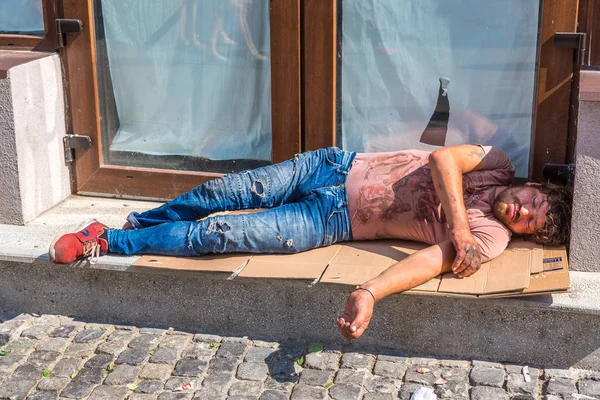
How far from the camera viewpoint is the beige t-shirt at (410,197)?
421 cm

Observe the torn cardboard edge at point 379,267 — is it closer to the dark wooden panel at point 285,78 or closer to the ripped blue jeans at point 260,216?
the ripped blue jeans at point 260,216

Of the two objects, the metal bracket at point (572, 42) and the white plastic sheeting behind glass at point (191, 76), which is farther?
the white plastic sheeting behind glass at point (191, 76)

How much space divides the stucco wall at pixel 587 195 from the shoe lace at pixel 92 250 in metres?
2.20

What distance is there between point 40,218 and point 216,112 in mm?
1113

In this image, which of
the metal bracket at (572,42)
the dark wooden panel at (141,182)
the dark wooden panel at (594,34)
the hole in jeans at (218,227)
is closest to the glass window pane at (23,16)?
the dark wooden panel at (141,182)

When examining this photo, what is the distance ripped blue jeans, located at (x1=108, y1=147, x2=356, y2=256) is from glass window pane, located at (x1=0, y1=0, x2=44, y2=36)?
4.23 ft

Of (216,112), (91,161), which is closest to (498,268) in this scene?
(216,112)

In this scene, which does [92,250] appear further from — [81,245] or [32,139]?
[32,139]

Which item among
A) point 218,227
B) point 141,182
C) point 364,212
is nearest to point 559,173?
point 364,212

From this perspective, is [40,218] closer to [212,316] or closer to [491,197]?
[212,316]

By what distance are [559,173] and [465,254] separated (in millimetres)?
851

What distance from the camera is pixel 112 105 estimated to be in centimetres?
517

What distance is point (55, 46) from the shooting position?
198 inches

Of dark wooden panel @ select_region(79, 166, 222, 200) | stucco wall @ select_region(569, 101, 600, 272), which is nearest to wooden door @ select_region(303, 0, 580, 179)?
stucco wall @ select_region(569, 101, 600, 272)
